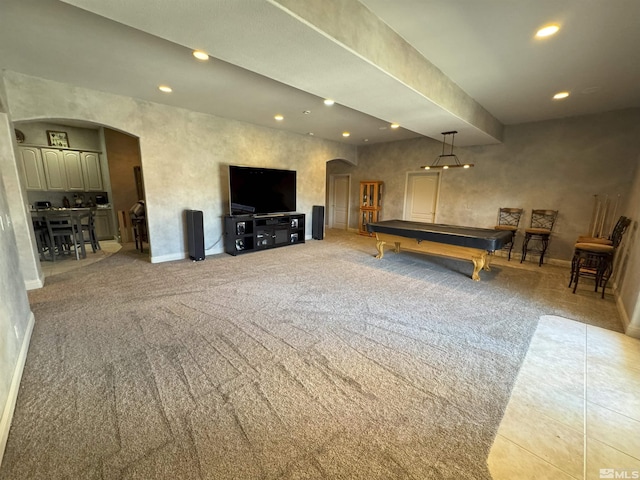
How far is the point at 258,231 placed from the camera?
18.7 feet

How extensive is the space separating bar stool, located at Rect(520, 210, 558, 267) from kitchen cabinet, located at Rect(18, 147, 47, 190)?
10.5m

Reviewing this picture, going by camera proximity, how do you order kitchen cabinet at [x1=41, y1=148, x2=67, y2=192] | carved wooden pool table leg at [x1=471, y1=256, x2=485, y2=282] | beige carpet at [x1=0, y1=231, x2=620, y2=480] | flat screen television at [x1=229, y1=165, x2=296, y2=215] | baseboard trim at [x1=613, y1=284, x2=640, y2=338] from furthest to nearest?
kitchen cabinet at [x1=41, y1=148, x2=67, y2=192]
flat screen television at [x1=229, y1=165, x2=296, y2=215]
carved wooden pool table leg at [x1=471, y1=256, x2=485, y2=282]
baseboard trim at [x1=613, y1=284, x2=640, y2=338]
beige carpet at [x1=0, y1=231, x2=620, y2=480]

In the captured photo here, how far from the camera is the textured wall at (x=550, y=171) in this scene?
4414 millimetres

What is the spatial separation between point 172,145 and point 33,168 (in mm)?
3866

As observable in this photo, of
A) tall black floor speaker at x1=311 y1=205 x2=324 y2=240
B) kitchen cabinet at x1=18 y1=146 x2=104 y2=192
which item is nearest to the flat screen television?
tall black floor speaker at x1=311 y1=205 x2=324 y2=240

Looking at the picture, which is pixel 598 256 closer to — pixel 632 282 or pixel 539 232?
pixel 632 282

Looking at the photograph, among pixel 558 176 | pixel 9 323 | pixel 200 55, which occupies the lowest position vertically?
pixel 9 323

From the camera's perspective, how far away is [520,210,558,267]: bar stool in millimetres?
4961

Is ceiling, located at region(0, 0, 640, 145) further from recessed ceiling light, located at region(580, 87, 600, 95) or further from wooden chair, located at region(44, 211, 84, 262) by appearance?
wooden chair, located at region(44, 211, 84, 262)

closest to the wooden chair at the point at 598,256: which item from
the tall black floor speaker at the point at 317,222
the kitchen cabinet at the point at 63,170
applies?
Result: the tall black floor speaker at the point at 317,222

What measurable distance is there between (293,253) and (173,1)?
4393mm

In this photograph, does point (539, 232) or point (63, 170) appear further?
point (63, 170)

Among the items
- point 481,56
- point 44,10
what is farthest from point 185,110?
point 481,56

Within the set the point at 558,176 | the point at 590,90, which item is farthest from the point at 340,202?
the point at 590,90
